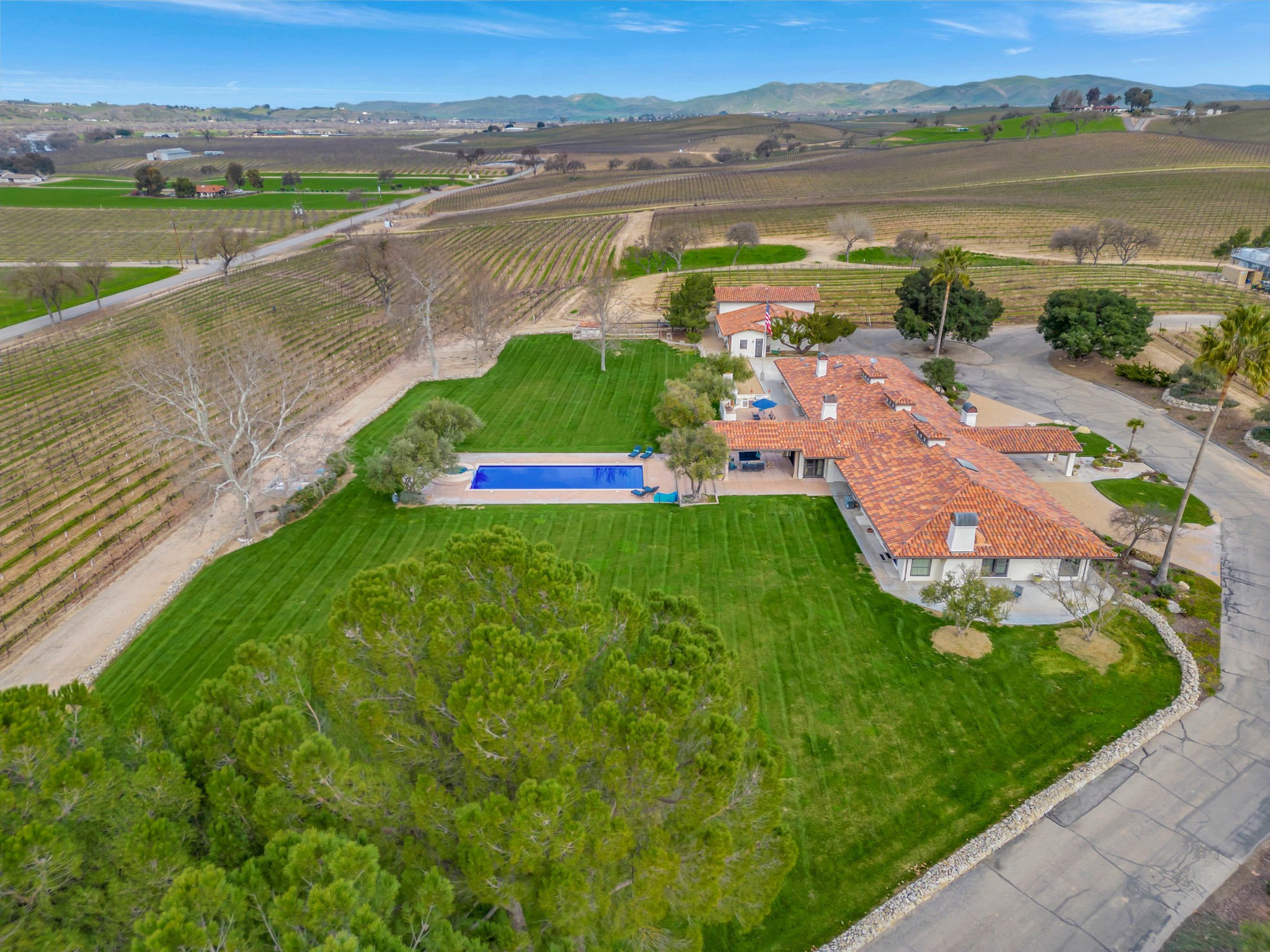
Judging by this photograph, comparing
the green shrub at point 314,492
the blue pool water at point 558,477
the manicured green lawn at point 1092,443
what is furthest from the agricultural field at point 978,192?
the green shrub at point 314,492

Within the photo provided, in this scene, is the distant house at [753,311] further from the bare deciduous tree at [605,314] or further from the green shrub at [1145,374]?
the green shrub at [1145,374]

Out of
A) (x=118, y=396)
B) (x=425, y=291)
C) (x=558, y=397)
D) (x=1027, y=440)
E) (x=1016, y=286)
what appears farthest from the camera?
(x=1016, y=286)

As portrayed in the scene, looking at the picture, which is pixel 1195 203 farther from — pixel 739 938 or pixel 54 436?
pixel 54 436

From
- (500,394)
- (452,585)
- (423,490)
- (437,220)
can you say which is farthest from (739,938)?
(437,220)

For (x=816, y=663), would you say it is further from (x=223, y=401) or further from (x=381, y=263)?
(x=381, y=263)

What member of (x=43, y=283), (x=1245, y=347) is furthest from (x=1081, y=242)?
(x=43, y=283)
